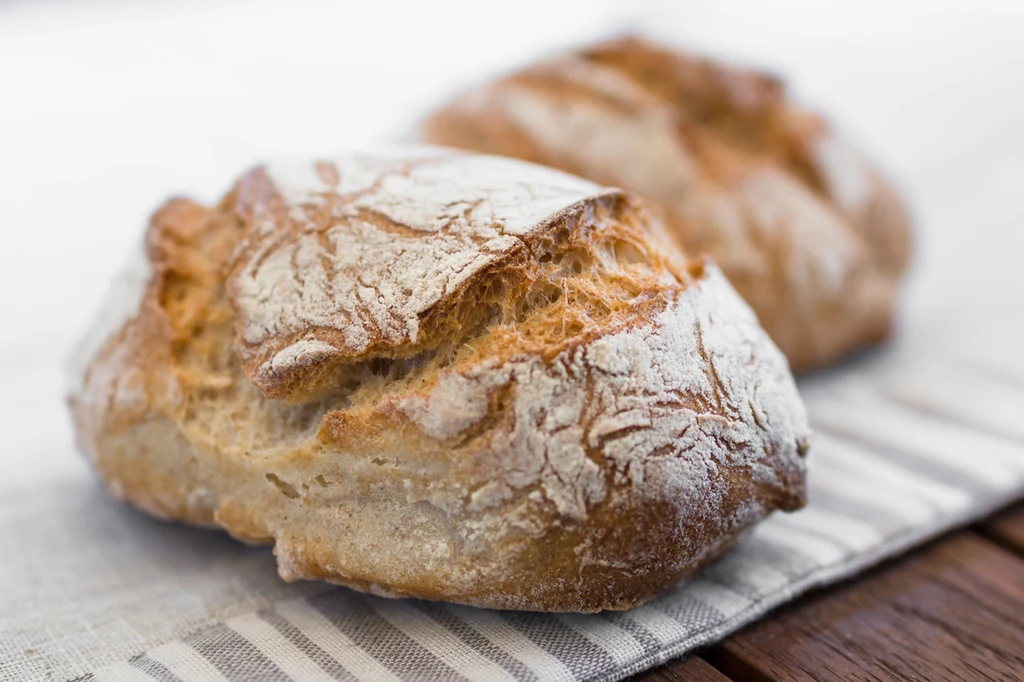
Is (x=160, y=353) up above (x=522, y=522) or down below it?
above

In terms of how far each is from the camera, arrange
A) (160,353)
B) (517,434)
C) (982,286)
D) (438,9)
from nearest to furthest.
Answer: (517,434), (160,353), (982,286), (438,9)

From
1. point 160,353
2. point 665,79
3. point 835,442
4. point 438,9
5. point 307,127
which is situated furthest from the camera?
point 438,9

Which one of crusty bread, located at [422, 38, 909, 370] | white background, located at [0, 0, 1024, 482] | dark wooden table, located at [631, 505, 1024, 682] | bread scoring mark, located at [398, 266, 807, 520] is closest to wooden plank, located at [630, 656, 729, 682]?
dark wooden table, located at [631, 505, 1024, 682]

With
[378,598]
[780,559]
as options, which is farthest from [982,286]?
[378,598]

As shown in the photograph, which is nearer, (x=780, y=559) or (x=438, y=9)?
(x=780, y=559)

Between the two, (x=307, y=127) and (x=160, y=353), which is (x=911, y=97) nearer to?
(x=307, y=127)

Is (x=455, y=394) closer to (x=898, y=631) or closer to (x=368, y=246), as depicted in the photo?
(x=368, y=246)

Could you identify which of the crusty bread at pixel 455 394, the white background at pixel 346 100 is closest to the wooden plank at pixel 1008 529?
the crusty bread at pixel 455 394
